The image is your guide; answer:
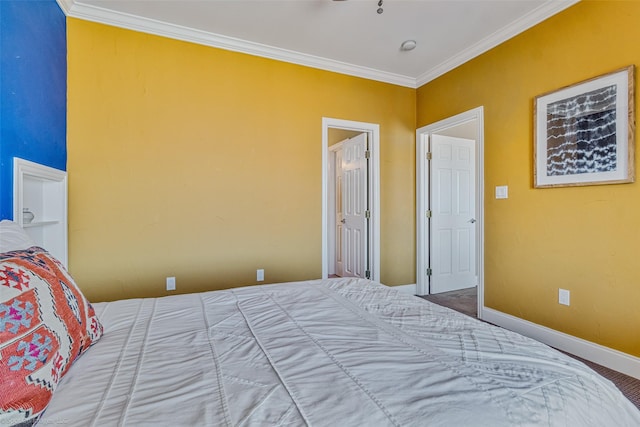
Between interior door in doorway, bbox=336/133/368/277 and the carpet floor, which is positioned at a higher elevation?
interior door in doorway, bbox=336/133/368/277

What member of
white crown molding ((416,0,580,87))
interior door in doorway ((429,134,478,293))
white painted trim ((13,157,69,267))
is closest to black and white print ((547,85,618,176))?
white crown molding ((416,0,580,87))

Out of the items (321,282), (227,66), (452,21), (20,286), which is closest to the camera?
(20,286)

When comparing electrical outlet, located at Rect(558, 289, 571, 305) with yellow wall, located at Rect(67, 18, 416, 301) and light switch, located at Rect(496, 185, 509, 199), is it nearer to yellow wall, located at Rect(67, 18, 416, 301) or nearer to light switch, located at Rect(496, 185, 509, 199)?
light switch, located at Rect(496, 185, 509, 199)

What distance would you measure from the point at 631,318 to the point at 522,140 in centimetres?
148

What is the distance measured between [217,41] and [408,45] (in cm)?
182

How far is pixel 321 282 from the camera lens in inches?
74.0

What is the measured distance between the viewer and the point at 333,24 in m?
2.60

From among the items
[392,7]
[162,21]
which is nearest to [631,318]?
[392,7]

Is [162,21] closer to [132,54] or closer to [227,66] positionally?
[132,54]

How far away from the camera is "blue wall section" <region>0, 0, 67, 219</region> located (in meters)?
1.65

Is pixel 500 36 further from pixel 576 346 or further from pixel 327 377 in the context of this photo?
pixel 327 377

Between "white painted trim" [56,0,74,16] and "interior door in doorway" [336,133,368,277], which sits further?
"interior door in doorway" [336,133,368,277]

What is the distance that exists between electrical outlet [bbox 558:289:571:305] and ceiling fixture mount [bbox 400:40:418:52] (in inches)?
98.3

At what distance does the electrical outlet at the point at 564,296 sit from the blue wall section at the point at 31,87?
370cm
